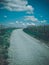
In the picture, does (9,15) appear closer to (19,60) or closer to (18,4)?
(18,4)

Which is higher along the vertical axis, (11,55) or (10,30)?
(10,30)

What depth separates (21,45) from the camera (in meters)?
2.84

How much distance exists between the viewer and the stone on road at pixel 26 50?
277 cm

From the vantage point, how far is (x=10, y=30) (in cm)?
282

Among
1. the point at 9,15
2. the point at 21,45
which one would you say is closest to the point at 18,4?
the point at 9,15

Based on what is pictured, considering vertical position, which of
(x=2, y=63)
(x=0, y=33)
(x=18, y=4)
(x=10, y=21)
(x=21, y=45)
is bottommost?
(x=2, y=63)

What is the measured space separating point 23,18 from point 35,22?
0.21 meters

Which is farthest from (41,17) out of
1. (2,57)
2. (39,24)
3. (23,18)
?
(2,57)

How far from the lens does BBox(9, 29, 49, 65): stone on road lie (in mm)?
2771

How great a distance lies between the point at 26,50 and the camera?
2.84 m

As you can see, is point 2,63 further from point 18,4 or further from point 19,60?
point 18,4

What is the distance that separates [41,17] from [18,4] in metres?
0.43

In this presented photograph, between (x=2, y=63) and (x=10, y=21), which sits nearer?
(x=2, y=63)

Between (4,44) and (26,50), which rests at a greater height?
(4,44)
